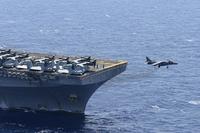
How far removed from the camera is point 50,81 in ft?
306

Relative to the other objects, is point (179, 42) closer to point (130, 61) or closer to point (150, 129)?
point (130, 61)

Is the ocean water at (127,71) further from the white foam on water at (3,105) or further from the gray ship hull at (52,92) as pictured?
the white foam on water at (3,105)

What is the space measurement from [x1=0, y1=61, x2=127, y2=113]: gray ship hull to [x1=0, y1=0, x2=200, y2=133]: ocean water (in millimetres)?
1921

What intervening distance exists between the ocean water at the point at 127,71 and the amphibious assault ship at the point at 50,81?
2.14m

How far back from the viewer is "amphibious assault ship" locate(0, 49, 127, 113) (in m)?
92.8

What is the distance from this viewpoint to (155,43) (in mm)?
155375

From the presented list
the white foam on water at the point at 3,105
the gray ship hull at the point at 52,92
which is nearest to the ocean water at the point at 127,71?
the gray ship hull at the point at 52,92

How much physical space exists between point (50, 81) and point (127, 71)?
32.6 metres

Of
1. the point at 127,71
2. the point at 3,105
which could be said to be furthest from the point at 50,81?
the point at 127,71

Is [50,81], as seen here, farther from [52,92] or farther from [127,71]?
[127,71]

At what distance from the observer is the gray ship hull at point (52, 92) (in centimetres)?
9344

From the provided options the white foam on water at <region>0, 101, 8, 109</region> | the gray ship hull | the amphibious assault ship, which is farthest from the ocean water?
the white foam on water at <region>0, 101, 8, 109</region>

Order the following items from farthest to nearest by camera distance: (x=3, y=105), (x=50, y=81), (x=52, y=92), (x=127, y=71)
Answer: (x=127, y=71), (x=3, y=105), (x=52, y=92), (x=50, y=81)

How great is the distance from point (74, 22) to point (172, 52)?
176ft
